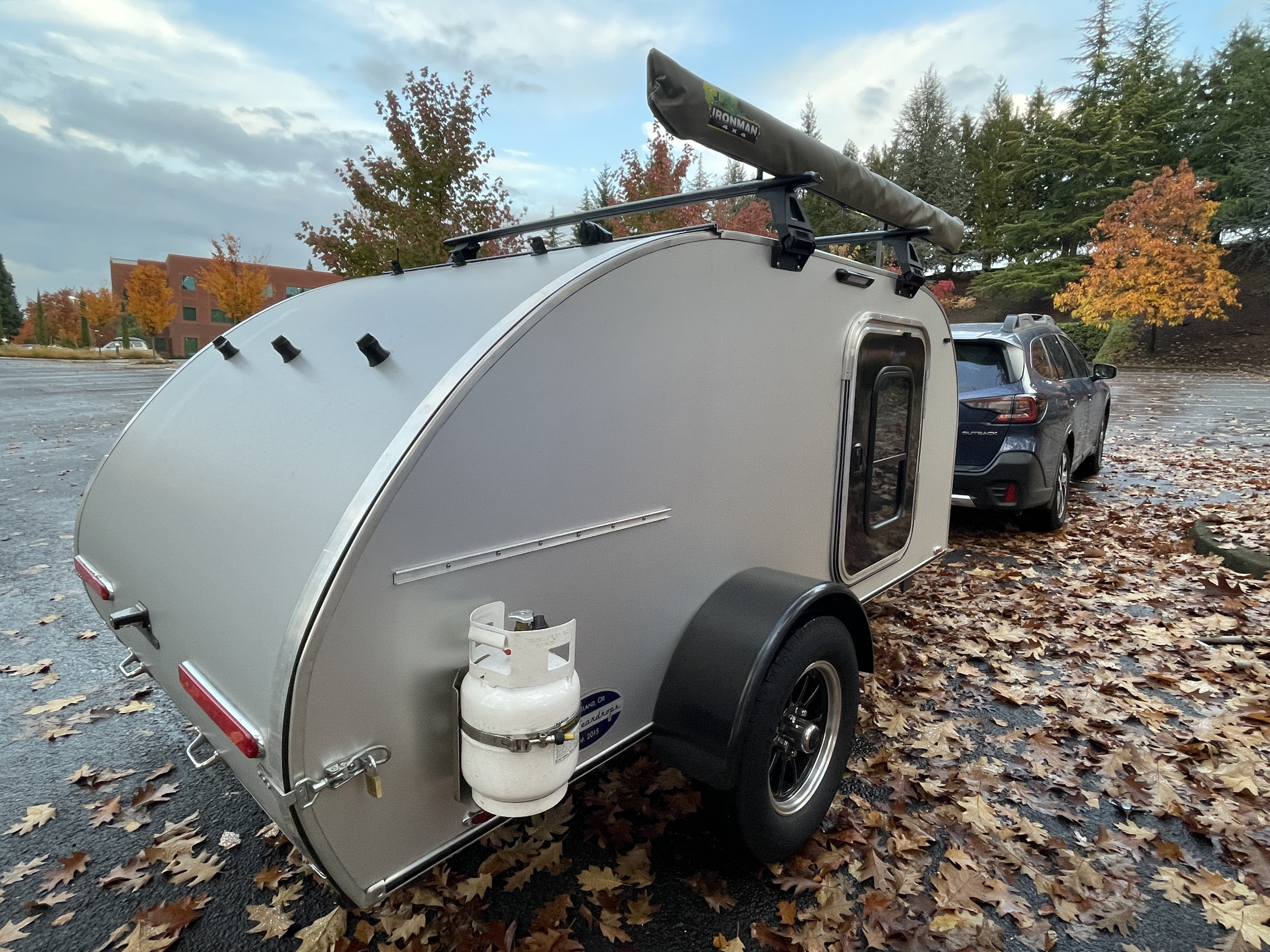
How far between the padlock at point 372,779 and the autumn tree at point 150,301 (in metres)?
49.3

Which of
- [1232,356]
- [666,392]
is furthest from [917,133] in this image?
[666,392]

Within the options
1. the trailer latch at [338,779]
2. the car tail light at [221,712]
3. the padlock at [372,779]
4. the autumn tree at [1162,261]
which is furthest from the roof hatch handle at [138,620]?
the autumn tree at [1162,261]

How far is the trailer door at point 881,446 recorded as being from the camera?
139 inches

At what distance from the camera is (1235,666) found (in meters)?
4.22

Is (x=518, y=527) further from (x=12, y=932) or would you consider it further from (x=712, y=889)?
(x=12, y=932)

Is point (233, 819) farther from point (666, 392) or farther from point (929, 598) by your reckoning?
point (929, 598)

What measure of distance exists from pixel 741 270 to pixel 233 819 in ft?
10.2

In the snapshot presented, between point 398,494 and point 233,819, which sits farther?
point 233,819

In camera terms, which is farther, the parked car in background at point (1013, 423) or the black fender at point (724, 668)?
the parked car in background at point (1013, 423)

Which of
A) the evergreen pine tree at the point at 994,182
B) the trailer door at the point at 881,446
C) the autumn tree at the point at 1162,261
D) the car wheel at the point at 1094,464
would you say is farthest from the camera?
the evergreen pine tree at the point at 994,182

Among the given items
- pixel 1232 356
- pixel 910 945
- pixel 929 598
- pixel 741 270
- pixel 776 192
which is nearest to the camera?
pixel 910 945

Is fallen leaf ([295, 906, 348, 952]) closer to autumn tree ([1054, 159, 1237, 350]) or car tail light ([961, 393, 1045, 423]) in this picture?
car tail light ([961, 393, 1045, 423])

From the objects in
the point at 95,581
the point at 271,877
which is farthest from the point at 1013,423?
the point at 95,581

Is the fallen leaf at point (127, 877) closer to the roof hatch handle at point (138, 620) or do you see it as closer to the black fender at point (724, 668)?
the roof hatch handle at point (138, 620)
